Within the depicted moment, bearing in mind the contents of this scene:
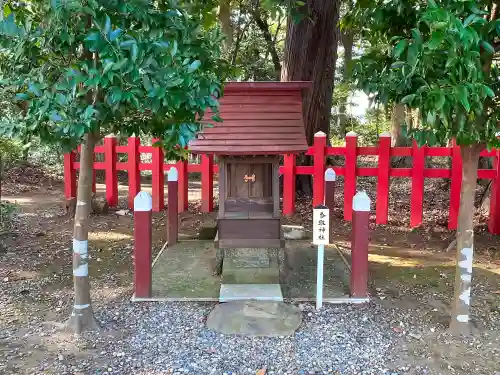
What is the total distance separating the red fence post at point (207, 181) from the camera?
8647 millimetres

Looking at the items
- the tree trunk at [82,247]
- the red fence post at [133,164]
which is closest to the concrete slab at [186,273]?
the tree trunk at [82,247]

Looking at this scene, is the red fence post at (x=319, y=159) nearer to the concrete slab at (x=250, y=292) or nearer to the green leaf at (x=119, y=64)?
the concrete slab at (x=250, y=292)

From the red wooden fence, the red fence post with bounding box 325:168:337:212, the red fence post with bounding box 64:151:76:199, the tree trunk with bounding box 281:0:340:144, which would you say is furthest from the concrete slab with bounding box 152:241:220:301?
the tree trunk with bounding box 281:0:340:144

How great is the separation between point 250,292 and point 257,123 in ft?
5.89

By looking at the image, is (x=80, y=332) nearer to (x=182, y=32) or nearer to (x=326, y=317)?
(x=326, y=317)

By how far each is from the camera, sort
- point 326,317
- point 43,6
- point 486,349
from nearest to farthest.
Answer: point 43,6
point 486,349
point 326,317

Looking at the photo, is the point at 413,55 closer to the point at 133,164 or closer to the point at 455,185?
the point at 455,185

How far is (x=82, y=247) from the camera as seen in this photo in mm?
3975

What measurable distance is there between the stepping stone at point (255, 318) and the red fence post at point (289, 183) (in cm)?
416

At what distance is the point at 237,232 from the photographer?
17.1 ft

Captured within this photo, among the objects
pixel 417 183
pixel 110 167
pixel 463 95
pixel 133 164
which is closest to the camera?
pixel 463 95

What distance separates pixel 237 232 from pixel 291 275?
904mm

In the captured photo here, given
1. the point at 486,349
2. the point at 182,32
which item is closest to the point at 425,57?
the point at 182,32

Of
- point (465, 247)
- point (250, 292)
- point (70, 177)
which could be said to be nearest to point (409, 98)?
point (465, 247)
